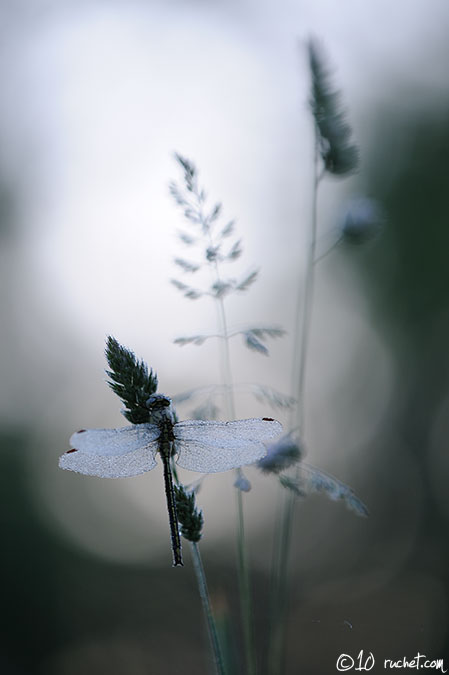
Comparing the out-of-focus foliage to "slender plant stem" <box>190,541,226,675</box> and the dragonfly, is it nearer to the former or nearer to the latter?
the dragonfly

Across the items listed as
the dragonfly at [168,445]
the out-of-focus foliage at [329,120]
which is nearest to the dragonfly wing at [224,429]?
the dragonfly at [168,445]

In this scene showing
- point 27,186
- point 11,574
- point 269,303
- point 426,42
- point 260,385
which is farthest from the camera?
point 11,574

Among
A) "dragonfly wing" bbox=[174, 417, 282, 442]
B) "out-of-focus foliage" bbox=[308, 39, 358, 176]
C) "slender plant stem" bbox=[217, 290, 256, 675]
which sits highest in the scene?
"out-of-focus foliage" bbox=[308, 39, 358, 176]

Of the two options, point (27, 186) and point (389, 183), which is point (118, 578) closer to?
point (27, 186)

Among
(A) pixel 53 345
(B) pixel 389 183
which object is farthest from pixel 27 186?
(B) pixel 389 183

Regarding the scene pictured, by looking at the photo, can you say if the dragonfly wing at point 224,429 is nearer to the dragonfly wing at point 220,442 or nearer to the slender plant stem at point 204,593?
the dragonfly wing at point 220,442

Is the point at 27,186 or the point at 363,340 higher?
the point at 27,186

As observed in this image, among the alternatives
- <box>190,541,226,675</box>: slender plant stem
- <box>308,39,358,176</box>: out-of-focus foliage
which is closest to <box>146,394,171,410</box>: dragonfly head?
<box>190,541,226,675</box>: slender plant stem

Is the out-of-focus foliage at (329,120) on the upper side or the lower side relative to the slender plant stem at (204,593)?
upper
